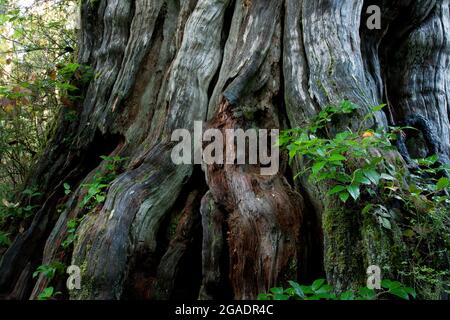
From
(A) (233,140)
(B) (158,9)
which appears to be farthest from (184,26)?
(A) (233,140)

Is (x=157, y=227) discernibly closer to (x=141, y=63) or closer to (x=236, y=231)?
(x=236, y=231)

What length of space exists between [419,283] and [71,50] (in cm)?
586

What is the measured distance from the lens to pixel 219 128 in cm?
344

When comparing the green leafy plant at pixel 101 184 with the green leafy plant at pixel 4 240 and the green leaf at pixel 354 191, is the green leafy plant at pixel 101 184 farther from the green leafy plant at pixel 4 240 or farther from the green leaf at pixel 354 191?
the green leaf at pixel 354 191

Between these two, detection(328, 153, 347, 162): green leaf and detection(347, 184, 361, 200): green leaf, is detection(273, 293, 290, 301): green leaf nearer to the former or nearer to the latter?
detection(347, 184, 361, 200): green leaf

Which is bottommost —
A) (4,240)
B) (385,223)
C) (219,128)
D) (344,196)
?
(4,240)

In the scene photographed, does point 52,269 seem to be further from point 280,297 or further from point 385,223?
point 385,223

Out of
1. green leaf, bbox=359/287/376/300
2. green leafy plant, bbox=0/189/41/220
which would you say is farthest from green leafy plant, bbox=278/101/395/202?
green leafy plant, bbox=0/189/41/220

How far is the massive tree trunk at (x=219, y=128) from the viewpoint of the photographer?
2.86 meters

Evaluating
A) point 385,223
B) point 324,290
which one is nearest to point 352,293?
point 324,290

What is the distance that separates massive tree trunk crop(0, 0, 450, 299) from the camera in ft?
9.38

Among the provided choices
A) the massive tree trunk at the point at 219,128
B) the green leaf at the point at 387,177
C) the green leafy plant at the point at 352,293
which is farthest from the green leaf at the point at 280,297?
the green leaf at the point at 387,177
